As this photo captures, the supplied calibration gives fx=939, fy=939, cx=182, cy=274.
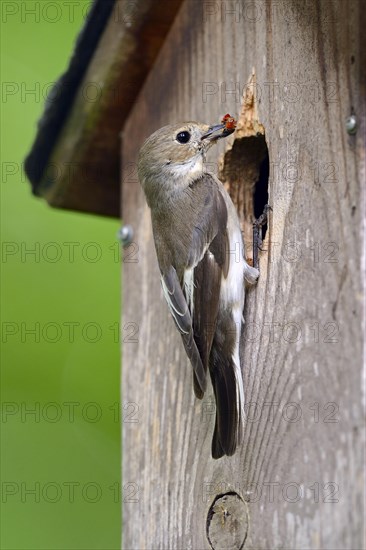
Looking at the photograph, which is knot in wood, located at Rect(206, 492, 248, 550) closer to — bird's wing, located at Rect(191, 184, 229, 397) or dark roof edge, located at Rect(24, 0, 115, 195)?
bird's wing, located at Rect(191, 184, 229, 397)

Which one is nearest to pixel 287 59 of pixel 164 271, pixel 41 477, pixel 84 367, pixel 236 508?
pixel 164 271

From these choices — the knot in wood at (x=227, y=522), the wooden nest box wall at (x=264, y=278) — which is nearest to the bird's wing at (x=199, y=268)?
the wooden nest box wall at (x=264, y=278)

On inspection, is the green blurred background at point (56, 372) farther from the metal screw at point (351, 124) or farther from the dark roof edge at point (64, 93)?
the metal screw at point (351, 124)

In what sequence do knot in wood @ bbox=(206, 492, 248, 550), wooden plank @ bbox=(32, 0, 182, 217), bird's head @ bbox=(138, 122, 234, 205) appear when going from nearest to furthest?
knot in wood @ bbox=(206, 492, 248, 550)
bird's head @ bbox=(138, 122, 234, 205)
wooden plank @ bbox=(32, 0, 182, 217)

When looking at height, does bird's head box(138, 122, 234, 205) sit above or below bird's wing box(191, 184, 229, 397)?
above

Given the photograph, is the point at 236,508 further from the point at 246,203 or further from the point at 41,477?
the point at 41,477

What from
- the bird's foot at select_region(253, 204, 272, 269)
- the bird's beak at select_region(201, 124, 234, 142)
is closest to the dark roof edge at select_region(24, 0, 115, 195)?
the bird's beak at select_region(201, 124, 234, 142)

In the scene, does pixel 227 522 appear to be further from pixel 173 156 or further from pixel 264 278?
pixel 173 156
